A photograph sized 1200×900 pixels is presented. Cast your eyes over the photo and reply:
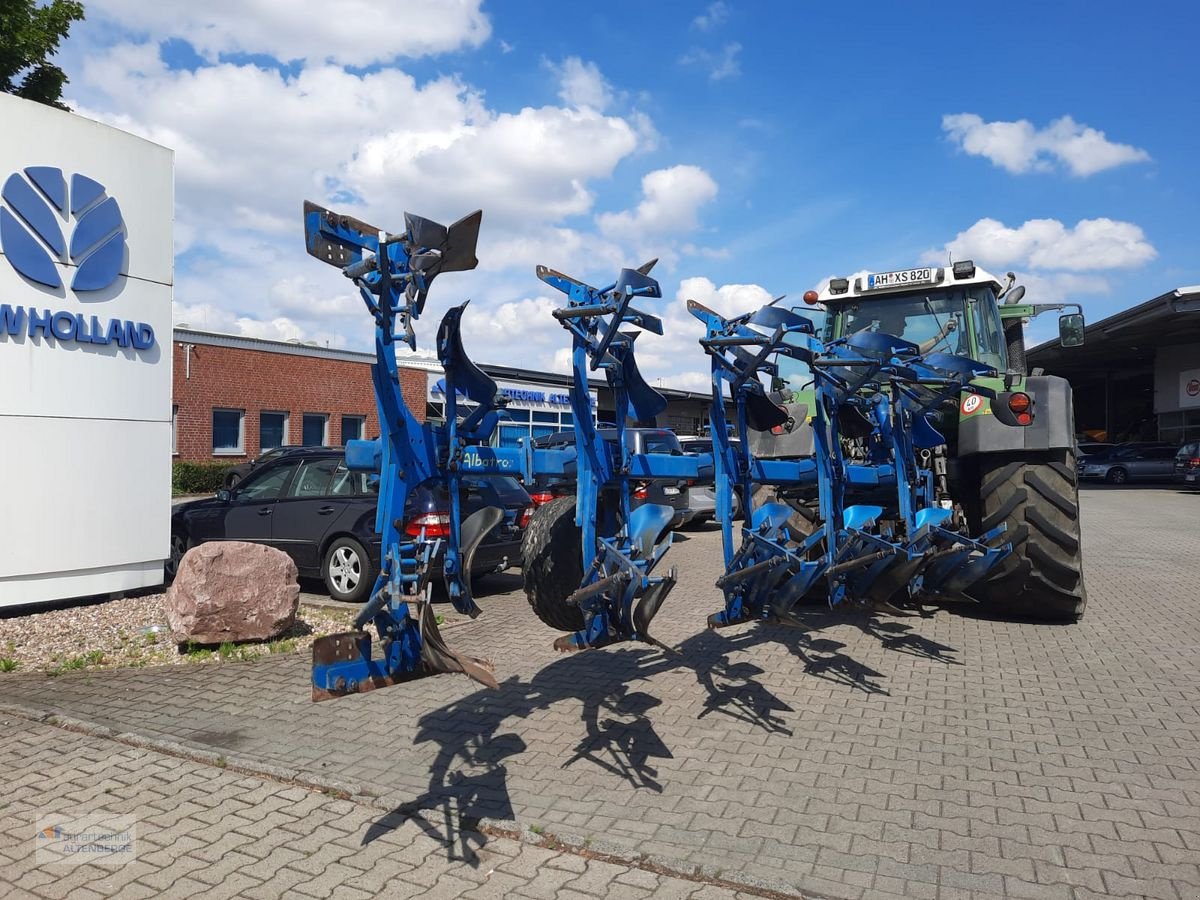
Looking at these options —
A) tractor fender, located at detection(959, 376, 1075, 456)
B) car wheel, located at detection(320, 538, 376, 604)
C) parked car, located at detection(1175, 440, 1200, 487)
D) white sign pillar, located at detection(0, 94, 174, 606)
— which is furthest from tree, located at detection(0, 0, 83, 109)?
parked car, located at detection(1175, 440, 1200, 487)

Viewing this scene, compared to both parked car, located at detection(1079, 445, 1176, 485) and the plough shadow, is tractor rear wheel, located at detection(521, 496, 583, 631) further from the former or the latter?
parked car, located at detection(1079, 445, 1176, 485)

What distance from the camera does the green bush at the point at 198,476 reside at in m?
22.4

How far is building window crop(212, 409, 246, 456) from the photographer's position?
80.9ft

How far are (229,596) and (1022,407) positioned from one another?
6.15 m

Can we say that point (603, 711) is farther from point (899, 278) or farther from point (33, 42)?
point (33, 42)

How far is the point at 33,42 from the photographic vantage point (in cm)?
1320

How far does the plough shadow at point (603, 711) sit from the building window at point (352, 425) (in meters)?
22.5

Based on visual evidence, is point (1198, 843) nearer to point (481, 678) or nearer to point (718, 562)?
point (481, 678)

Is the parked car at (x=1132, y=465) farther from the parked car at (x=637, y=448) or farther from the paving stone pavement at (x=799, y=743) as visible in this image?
the parked car at (x=637, y=448)

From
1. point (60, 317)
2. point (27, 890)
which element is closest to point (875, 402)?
point (27, 890)

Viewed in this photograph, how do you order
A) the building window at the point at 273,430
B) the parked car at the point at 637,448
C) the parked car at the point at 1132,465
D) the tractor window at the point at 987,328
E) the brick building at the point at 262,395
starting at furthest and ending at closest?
the parked car at the point at 1132,465
the building window at the point at 273,430
the brick building at the point at 262,395
the tractor window at the point at 987,328
the parked car at the point at 637,448
